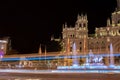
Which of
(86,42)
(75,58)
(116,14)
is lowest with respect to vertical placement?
(75,58)

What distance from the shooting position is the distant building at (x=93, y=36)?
3873 inches

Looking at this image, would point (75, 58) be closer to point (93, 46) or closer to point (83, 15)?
point (93, 46)

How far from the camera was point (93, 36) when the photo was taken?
4112 inches

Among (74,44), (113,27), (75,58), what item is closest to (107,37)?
(113,27)

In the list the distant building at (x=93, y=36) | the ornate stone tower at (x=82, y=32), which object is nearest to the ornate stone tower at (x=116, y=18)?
the distant building at (x=93, y=36)

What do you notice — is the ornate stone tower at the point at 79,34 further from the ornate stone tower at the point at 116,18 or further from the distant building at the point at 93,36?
the ornate stone tower at the point at 116,18

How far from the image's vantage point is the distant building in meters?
98.4

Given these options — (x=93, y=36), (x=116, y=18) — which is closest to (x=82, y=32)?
(x=93, y=36)

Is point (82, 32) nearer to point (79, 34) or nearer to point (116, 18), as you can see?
point (79, 34)

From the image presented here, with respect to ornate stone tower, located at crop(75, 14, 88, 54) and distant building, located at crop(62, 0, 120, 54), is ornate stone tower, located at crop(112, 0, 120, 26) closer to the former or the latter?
distant building, located at crop(62, 0, 120, 54)

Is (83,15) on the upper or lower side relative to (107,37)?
upper

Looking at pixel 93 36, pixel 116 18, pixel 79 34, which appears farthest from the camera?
pixel 116 18

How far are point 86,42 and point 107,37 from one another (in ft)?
24.2

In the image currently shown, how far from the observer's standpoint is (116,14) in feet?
349
